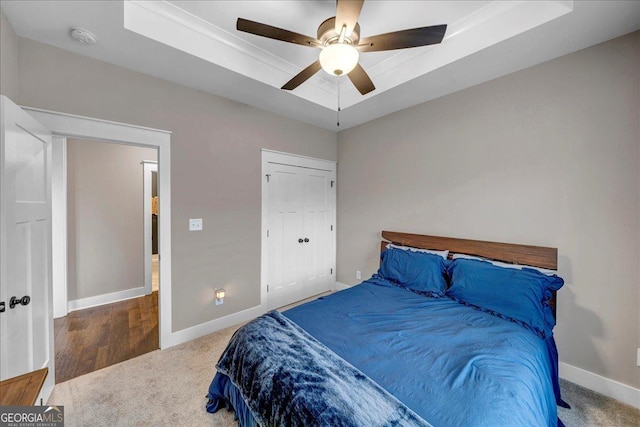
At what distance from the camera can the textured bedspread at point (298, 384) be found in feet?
3.53

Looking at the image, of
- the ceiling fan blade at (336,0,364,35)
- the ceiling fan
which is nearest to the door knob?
the ceiling fan

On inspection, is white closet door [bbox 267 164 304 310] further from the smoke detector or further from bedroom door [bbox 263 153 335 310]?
the smoke detector

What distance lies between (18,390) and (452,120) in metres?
3.62

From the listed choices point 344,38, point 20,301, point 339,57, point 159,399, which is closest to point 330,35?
point 344,38

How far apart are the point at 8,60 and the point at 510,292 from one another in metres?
3.95

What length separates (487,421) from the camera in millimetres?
1038

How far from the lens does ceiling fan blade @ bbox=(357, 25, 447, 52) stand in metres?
1.51

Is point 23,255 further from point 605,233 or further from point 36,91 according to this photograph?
point 605,233

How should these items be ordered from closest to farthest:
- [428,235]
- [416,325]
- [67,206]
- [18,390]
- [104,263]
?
[18,390]
[416,325]
[428,235]
[67,206]
[104,263]

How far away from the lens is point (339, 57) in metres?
1.54

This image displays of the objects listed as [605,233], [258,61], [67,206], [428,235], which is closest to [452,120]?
[428,235]

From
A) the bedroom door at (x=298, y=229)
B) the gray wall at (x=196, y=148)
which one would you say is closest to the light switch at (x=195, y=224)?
the gray wall at (x=196, y=148)

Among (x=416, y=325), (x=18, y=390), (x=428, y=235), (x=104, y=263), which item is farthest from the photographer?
(x=104, y=263)

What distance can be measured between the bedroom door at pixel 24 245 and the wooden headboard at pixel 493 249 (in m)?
3.31
